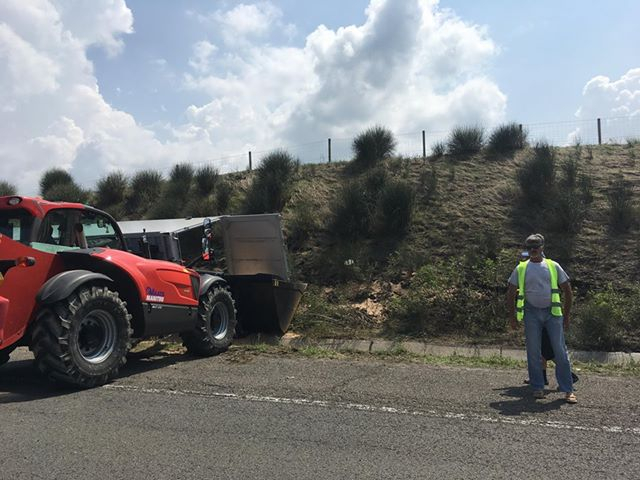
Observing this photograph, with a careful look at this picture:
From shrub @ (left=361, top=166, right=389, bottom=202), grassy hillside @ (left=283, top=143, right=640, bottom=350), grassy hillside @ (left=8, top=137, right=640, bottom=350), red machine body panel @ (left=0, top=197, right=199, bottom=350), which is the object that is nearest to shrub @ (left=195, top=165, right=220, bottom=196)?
grassy hillside @ (left=8, top=137, right=640, bottom=350)

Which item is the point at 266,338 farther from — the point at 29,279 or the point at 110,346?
the point at 29,279

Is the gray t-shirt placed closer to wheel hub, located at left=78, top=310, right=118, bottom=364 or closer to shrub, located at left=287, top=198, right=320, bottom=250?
wheel hub, located at left=78, top=310, right=118, bottom=364

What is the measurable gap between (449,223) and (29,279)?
10.8 metres

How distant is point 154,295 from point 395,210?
8.63 metres

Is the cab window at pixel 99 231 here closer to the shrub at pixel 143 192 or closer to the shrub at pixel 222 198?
the shrub at pixel 222 198

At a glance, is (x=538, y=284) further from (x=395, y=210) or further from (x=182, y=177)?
(x=182, y=177)

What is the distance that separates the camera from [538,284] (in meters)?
6.16

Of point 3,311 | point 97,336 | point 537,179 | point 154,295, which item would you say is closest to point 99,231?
point 154,295

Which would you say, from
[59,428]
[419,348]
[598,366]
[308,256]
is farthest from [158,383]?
[308,256]

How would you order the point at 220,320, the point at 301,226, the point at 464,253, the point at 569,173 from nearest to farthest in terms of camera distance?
1. the point at 220,320
2. the point at 464,253
3. the point at 301,226
4. the point at 569,173

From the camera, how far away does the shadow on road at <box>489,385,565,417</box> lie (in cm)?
534

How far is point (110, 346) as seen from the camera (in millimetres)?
6621

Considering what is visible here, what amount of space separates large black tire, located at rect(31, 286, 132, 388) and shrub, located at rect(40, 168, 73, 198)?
770 inches

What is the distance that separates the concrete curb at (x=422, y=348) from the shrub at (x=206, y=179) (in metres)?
10.8
